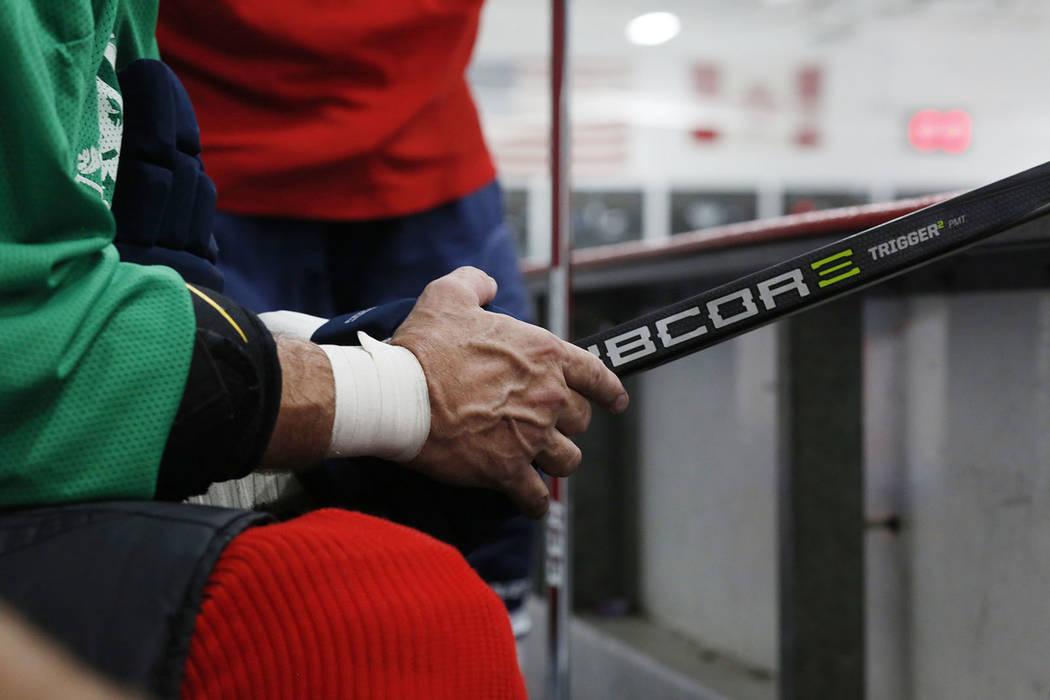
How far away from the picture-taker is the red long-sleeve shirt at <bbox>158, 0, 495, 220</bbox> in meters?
0.92

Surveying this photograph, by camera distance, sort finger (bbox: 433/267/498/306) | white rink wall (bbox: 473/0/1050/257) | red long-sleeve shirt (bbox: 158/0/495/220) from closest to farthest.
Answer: finger (bbox: 433/267/498/306), red long-sleeve shirt (bbox: 158/0/495/220), white rink wall (bbox: 473/0/1050/257)

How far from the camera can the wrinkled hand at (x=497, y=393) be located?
1.96 feet

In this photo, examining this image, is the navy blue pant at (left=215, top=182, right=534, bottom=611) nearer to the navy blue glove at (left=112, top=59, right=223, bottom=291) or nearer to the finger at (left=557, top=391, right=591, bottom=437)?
the navy blue glove at (left=112, top=59, right=223, bottom=291)

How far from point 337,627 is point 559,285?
88 centimetres

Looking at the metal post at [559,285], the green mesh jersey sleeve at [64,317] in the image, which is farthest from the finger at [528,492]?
the metal post at [559,285]

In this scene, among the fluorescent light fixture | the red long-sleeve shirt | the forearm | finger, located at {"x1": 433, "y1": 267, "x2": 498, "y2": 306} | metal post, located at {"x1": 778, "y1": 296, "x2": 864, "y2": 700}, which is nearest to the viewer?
the forearm

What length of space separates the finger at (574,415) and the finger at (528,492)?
40 millimetres

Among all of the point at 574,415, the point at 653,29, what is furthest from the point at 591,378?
the point at 653,29

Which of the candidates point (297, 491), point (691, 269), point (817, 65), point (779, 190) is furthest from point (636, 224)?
point (297, 491)

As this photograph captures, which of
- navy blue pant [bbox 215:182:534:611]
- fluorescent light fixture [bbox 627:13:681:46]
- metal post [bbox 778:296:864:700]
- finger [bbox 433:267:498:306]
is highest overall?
fluorescent light fixture [bbox 627:13:681:46]

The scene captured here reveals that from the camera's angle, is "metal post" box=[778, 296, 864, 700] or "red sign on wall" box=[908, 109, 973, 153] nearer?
"metal post" box=[778, 296, 864, 700]

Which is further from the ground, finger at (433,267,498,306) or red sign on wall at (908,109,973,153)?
red sign on wall at (908,109,973,153)

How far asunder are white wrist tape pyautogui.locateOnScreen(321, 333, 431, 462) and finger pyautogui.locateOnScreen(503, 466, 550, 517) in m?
0.08

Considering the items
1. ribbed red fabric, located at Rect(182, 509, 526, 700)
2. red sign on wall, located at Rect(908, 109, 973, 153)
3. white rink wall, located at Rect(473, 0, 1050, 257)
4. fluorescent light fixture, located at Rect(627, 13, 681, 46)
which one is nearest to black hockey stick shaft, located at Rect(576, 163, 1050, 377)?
ribbed red fabric, located at Rect(182, 509, 526, 700)
